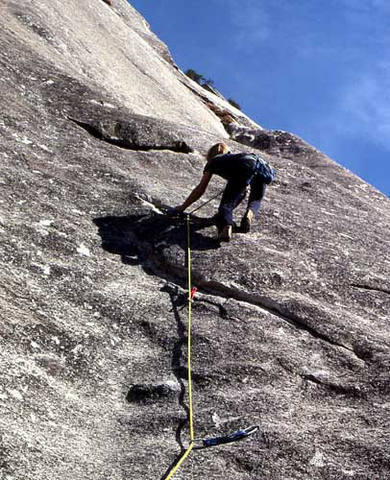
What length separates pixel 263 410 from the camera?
551cm

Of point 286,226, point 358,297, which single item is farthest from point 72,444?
point 286,226

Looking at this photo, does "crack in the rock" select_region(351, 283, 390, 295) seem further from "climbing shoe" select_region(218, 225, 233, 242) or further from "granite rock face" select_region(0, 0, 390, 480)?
"climbing shoe" select_region(218, 225, 233, 242)

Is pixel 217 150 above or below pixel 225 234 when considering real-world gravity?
above

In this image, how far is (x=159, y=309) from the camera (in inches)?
267

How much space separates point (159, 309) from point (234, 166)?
2753mm

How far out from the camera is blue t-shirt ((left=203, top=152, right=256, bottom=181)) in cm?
872

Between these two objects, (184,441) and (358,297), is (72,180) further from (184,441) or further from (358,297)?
(184,441)

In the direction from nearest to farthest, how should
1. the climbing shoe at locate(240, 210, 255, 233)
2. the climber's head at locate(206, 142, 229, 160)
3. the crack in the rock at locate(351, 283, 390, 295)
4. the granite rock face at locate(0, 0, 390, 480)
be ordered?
the granite rock face at locate(0, 0, 390, 480), the crack in the rock at locate(351, 283, 390, 295), the climbing shoe at locate(240, 210, 255, 233), the climber's head at locate(206, 142, 229, 160)

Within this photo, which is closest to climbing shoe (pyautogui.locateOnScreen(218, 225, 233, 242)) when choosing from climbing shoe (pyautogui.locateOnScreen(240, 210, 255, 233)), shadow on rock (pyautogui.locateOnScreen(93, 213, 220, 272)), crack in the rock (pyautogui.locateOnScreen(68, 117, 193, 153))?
shadow on rock (pyautogui.locateOnScreen(93, 213, 220, 272))

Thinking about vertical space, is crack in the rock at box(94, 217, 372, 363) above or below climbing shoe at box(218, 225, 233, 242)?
below

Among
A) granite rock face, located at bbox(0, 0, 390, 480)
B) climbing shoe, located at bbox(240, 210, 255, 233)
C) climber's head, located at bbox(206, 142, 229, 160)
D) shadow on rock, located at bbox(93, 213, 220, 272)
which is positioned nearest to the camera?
granite rock face, located at bbox(0, 0, 390, 480)

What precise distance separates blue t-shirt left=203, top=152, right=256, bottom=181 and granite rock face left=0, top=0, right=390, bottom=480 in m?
0.63

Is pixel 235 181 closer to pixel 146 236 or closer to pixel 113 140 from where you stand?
pixel 146 236

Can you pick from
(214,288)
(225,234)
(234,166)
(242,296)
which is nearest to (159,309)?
(214,288)
